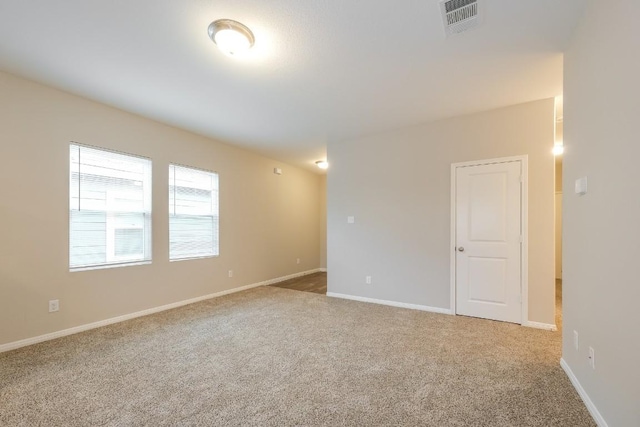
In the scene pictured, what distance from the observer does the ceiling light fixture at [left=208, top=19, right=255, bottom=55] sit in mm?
2061

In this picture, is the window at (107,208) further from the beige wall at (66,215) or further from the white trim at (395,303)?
the white trim at (395,303)

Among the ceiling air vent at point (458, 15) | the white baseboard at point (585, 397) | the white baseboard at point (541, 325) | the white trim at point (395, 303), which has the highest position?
the ceiling air vent at point (458, 15)

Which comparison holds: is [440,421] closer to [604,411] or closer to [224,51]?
[604,411]

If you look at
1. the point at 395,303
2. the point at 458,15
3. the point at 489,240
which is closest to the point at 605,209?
the point at 458,15

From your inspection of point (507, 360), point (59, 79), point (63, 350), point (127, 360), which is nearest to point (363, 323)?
point (507, 360)

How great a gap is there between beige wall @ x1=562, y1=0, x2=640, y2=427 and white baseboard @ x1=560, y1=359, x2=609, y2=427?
4 cm

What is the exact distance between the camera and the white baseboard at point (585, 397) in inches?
65.8

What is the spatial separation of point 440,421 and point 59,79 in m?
4.40

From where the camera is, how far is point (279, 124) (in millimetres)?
4129

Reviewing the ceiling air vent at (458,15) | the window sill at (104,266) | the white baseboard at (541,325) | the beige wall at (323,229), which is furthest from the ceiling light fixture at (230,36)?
the beige wall at (323,229)

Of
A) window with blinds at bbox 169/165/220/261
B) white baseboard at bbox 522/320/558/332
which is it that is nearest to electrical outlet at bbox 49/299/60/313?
window with blinds at bbox 169/165/220/261

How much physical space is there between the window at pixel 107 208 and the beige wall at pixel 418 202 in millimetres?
2836

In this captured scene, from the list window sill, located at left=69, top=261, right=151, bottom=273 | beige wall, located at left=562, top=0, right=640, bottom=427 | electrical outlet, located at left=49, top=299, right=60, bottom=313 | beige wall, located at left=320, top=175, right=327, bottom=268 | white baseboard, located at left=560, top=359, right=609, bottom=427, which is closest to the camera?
beige wall, located at left=562, top=0, right=640, bottom=427

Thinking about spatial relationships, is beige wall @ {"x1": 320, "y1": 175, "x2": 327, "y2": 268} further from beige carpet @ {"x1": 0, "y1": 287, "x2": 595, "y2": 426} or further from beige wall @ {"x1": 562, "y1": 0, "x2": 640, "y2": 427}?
beige wall @ {"x1": 562, "y1": 0, "x2": 640, "y2": 427}
